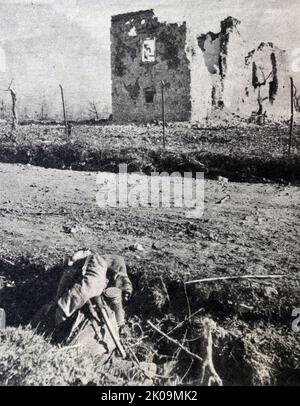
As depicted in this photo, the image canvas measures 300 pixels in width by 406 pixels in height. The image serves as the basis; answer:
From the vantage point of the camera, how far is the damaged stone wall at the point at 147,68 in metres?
12.1

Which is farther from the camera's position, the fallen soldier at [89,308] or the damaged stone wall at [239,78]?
the damaged stone wall at [239,78]

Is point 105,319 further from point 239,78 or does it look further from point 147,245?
point 239,78

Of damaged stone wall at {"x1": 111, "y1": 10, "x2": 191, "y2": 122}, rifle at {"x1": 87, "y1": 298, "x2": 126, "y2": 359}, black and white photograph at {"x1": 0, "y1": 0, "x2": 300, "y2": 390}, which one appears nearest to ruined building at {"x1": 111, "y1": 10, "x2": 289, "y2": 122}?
damaged stone wall at {"x1": 111, "y1": 10, "x2": 191, "y2": 122}

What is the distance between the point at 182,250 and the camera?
447cm

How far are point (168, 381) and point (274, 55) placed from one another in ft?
37.4

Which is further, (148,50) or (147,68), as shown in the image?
(147,68)

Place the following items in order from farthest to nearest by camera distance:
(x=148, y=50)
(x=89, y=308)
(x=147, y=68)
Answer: (x=147, y=68)
(x=148, y=50)
(x=89, y=308)

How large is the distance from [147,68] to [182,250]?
9.67 metres

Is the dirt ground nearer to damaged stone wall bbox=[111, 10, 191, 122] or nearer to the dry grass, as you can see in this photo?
the dry grass

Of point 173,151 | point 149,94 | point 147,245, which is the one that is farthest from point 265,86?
point 147,245

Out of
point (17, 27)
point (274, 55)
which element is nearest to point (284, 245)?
point (17, 27)

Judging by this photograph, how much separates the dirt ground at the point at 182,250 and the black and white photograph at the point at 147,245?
2 cm

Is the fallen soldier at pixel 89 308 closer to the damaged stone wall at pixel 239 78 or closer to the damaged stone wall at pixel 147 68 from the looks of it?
the damaged stone wall at pixel 147 68

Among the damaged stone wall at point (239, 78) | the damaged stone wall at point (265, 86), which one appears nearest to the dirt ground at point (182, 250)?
the damaged stone wall at point (239, 78)
